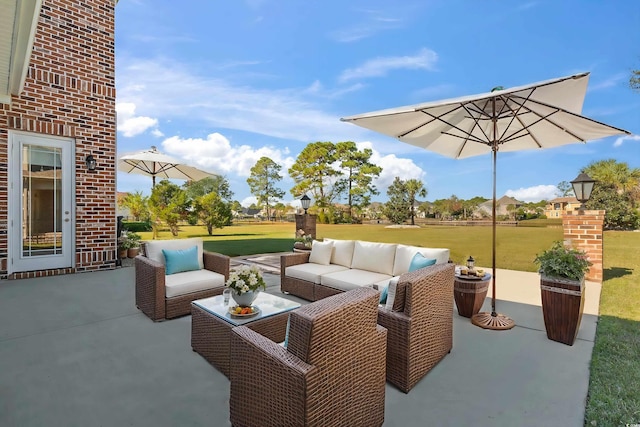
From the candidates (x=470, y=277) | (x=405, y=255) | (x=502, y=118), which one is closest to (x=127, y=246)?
(x=405, y=255)

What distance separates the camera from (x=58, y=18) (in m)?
5.69

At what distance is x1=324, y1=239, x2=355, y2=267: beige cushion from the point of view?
4477 mm

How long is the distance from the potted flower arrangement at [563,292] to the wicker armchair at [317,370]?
89.6 inches

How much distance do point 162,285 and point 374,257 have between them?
2586 mm

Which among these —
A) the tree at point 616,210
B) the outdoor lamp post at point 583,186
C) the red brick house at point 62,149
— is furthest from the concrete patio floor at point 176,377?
A: the tree at point 616,210

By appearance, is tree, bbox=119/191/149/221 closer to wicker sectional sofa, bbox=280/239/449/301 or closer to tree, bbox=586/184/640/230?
wicker sectional sofa, bbox=280/239/449/301

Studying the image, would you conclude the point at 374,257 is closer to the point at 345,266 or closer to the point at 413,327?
the point at 345,266

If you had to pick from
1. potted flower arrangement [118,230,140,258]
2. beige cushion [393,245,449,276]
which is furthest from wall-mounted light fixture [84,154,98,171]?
beige cushion [393,245,449,276]

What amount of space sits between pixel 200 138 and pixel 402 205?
14814mm

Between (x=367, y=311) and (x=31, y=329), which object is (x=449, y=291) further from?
(x=31, y=329)

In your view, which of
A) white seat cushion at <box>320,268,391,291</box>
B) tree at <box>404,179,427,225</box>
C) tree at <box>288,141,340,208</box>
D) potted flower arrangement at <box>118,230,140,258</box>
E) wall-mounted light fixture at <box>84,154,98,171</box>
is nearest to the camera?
white seat cushion at <box>320,268,391,291</box>

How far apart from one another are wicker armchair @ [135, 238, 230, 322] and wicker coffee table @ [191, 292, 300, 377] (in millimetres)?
808

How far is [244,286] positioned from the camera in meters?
2.63

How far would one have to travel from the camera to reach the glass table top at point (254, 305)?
2.56 meters
